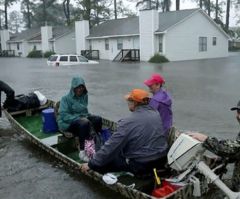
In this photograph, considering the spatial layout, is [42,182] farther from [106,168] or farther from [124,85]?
[124,85]

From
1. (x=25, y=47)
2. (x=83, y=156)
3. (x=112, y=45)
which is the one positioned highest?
(x=25, y=47)

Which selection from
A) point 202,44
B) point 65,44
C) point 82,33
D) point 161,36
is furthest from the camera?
point 65,44

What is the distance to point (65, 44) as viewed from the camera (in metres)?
52.8

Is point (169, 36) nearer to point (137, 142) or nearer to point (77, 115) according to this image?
point (77, 115)

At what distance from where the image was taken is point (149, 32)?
36.2 meters

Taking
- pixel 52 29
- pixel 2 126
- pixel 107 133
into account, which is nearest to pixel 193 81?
pixel 2 126

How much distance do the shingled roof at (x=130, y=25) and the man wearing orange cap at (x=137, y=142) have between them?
3159 centimetres

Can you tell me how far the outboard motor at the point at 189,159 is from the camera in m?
4.10

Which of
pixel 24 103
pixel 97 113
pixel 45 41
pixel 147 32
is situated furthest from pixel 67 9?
pixel 24 103

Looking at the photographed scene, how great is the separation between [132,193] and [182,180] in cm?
65

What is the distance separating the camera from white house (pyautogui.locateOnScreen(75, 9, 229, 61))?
36.1 m

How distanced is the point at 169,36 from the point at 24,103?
28065mm

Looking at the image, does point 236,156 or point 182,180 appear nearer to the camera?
point 236,156

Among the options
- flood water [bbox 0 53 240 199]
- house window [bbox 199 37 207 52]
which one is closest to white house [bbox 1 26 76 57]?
house window [bbox 199 37 207 52]
